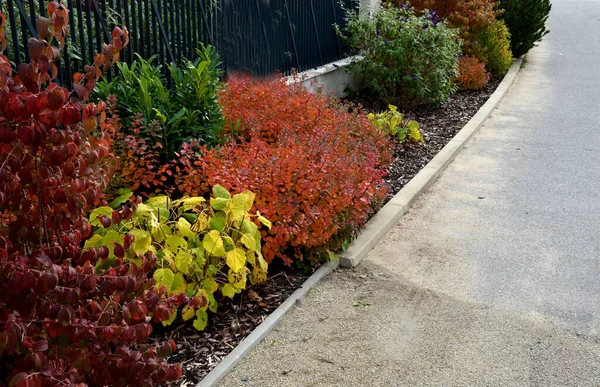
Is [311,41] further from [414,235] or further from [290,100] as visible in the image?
[414,235]

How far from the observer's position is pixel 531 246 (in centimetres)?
596

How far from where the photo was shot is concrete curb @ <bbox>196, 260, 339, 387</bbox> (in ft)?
12.7

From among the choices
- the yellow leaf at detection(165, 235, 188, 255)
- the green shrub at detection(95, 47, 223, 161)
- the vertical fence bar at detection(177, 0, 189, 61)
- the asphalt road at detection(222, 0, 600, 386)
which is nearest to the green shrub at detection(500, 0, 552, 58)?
the asphalt road at detection(222, 0, 600, 386)

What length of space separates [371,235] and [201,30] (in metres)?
3.27

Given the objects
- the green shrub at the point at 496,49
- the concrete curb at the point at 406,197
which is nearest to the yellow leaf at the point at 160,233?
the concrete curb at the point at 406,197

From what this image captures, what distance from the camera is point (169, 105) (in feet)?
18.7

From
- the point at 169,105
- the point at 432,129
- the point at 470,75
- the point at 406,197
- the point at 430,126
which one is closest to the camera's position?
the point at 169,105

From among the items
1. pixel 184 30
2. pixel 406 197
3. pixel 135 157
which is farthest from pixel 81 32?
pixel 406 197

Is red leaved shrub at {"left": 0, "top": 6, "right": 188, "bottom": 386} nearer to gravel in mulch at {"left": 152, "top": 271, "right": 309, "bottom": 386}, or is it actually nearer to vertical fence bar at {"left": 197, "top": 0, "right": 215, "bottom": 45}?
gravel in mulch at {"left": 152, "top": 271, "right": 309, "bottom": 386}

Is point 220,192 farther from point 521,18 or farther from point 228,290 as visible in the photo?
point 521,18

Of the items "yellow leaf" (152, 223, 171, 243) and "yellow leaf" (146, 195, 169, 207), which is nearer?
"yellow leaf" (152, 223, 171, 243)

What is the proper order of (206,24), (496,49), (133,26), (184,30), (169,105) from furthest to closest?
(496,49) → (206,24) → (184,30) → (133,26) → (169,105)

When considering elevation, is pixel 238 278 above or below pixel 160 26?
below

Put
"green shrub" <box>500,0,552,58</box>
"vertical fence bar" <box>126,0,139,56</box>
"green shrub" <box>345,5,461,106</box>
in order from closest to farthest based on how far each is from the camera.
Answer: "vertical fence bar" <box>126,0,139,56</box>, "green shrub" <box>345,5,461,106</box>, "green shrub" <box>500,0,552,58</box>
